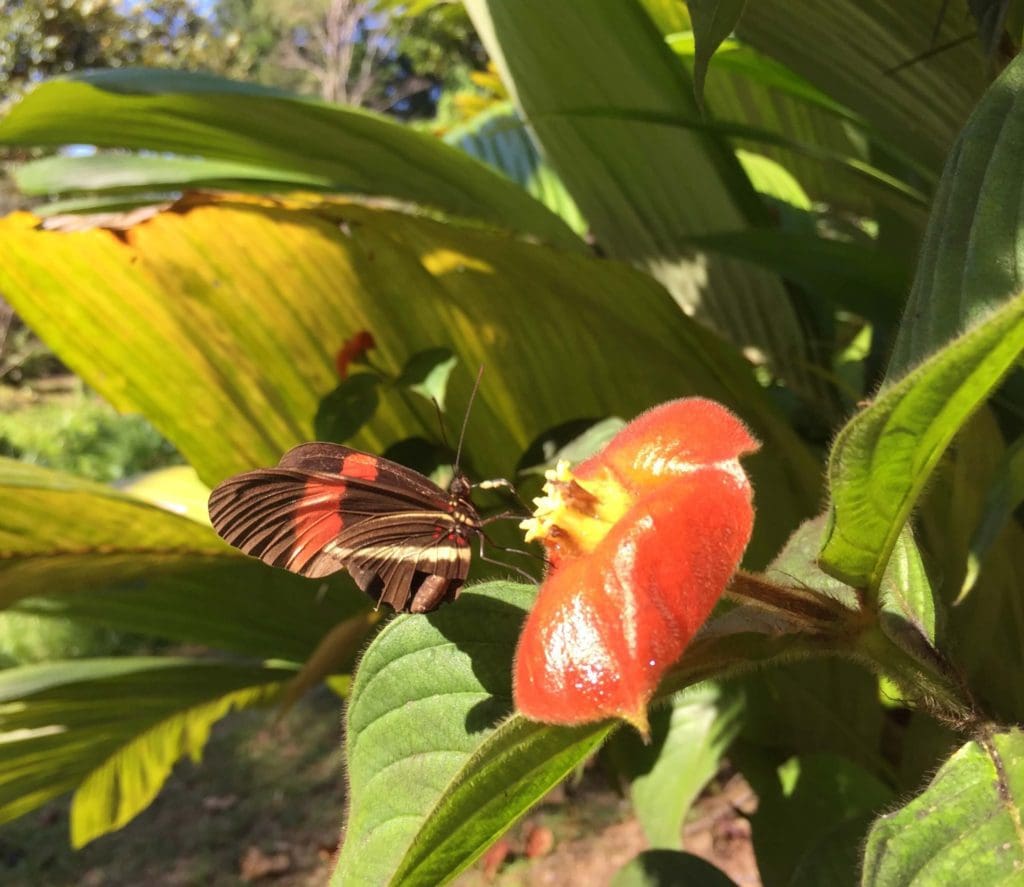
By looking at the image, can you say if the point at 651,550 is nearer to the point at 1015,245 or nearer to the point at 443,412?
the point at 1015,245

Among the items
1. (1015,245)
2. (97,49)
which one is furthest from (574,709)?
(97,49)

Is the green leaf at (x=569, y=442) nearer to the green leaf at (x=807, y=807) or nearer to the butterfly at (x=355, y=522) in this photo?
the butterfly at (x=355, y=522)

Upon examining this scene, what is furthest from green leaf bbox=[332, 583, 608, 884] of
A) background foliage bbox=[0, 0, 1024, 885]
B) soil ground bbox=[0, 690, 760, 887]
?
soil ground bbox=[0, 690, 760, 887]

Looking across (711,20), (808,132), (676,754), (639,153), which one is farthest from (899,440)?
(808,132)

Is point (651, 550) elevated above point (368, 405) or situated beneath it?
elevated above

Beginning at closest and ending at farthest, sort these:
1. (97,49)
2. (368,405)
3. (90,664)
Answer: (368,405), (90,664), (97,49)

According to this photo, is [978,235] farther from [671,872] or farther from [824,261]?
[671,872]
